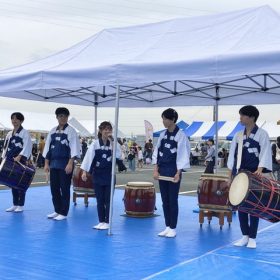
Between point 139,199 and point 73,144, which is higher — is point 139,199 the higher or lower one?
the lower one

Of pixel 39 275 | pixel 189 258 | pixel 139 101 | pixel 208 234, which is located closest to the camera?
pixel 39 275

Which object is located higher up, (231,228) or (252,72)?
(252,72)

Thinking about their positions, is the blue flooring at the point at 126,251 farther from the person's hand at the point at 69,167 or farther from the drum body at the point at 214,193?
the person's hand at the point at 69,167

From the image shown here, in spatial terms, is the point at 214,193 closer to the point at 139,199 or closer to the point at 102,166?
the point at 139,199

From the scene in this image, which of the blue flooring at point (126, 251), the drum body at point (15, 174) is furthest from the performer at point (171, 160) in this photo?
the drum body at point (15, 174)

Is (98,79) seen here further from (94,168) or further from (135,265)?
(135,265)

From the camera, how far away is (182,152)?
5703mm

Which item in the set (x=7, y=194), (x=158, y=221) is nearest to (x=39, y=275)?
(x=158, y=221)

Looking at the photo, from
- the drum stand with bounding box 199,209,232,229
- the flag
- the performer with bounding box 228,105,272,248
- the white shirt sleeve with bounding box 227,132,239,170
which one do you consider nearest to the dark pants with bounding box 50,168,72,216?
the drum stand with bounding box 199,209,232,229

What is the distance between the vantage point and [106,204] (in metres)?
6.34

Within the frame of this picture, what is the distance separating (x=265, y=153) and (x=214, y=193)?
1.62m

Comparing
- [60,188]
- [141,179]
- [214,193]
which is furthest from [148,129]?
[214,193]

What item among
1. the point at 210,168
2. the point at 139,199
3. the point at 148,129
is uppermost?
the point at 148,129

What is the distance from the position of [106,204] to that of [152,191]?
1208mm
